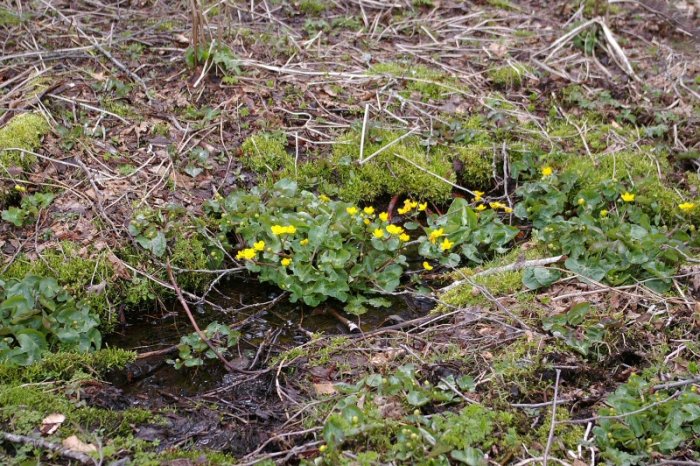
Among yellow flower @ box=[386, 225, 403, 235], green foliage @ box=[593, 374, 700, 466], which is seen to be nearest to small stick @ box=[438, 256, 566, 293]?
yellow flower @ box=[386, 225, 403, 235]

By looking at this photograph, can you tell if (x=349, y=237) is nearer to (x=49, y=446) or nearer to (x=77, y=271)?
(x=77, y=271)

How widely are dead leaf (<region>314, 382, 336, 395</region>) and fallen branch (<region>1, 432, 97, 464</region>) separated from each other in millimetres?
1100

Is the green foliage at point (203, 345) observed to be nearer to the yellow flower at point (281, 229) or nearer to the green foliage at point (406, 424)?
the yellow flower at point (281, 229)

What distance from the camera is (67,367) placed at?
350 cm

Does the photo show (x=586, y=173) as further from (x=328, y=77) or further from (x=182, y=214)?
(x=182, y=214)

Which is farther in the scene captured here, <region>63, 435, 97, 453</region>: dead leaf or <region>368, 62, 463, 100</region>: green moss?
<region>368, 62, 463, 100</region>: green moss

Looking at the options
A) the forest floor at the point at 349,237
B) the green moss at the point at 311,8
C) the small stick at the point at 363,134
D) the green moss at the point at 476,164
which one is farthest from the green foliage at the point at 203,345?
the green moss at the point at 311,8

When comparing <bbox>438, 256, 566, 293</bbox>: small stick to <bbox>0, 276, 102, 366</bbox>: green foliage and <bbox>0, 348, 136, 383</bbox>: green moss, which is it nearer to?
<bbox>0, 348, 136, 383</bbox>: green moss

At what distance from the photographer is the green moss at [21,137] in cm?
457

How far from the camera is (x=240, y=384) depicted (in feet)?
11.9

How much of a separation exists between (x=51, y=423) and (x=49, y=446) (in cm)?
19

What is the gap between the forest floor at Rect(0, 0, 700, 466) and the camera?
10.5 feet

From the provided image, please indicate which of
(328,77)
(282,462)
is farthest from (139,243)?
(328,77)

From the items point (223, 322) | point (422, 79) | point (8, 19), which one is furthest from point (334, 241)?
point (8, 19)
